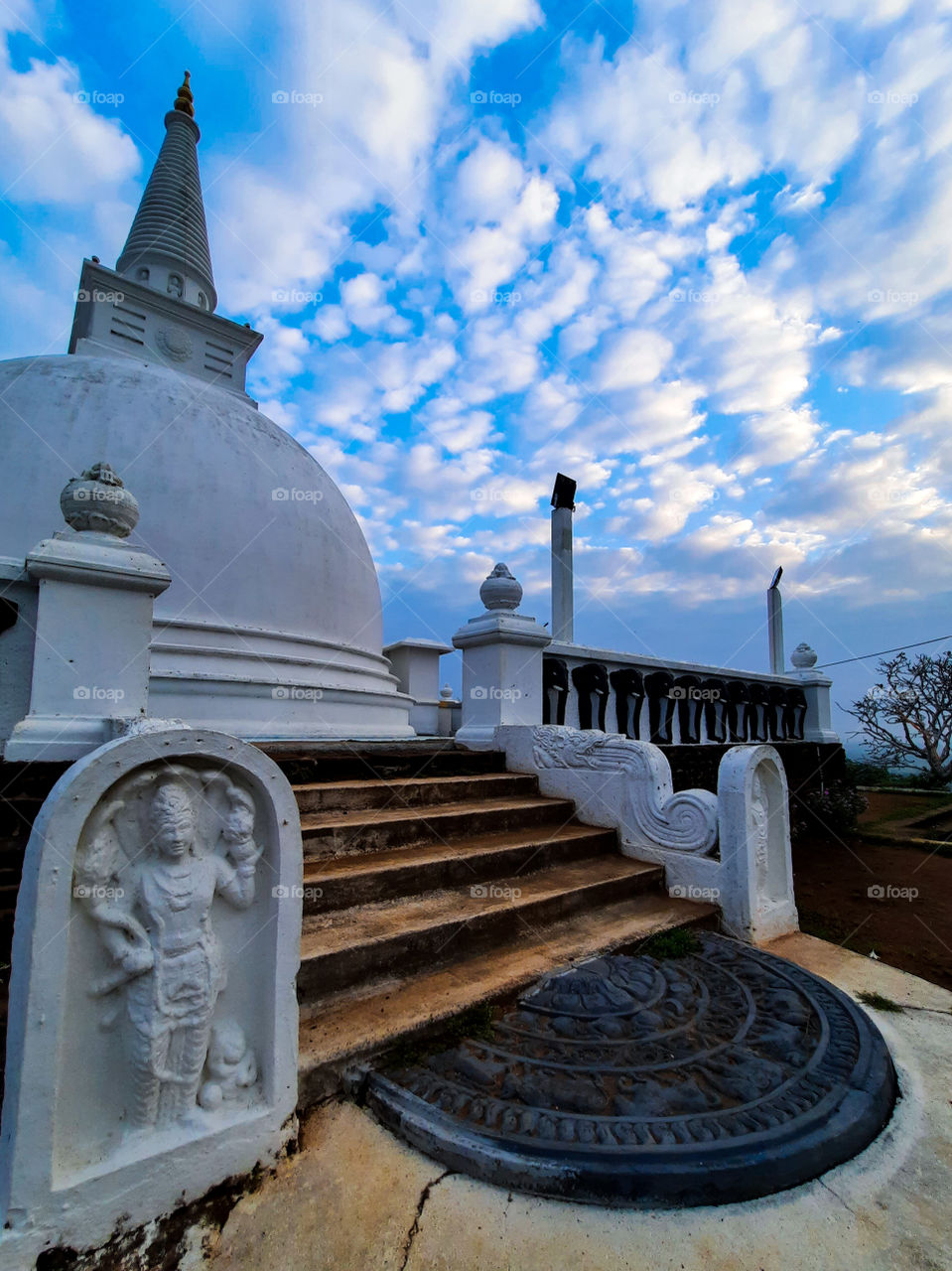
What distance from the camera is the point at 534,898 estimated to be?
3.11 meters

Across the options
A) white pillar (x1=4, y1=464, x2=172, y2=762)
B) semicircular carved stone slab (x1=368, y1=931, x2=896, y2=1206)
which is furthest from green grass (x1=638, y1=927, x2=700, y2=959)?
white pillar (x1=4, y1=464, x2=172, y2=762)

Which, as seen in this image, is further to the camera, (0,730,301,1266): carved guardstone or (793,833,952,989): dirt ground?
(793,833,952,989): dirt ground

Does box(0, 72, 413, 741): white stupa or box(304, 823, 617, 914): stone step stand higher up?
box(0, 72, 413, 741): white stupa

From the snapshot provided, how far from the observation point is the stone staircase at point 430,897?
7.49ft

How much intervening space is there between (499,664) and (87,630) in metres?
3.14

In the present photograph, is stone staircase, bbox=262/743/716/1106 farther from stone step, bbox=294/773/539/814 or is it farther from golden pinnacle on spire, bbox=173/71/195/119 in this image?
golden pinnacle on spire, bbox=173/71/195/119

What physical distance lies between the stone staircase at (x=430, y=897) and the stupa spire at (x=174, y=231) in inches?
346

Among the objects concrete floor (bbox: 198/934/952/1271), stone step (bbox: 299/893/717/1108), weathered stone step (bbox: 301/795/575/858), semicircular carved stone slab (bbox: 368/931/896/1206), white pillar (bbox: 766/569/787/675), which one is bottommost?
concrete floor (bbox: 198/934/952/1271)

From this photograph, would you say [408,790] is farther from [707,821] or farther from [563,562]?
[563,562]

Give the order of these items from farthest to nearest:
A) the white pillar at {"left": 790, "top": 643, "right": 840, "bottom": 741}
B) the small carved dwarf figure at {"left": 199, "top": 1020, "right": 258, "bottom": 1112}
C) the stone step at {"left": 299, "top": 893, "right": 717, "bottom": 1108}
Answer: the white pillar at {"left": 790, "top": 643, "right": 840, "bottom": 741}, the stone step at {"left": 299, "top": 893, "right": 717, "bottom": 1108}, the small carved dwarf figure at {"left": 199, "top": 1020, "right": 258, "bottom": 1112}

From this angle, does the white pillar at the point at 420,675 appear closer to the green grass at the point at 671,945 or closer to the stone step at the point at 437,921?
the stone step at the point at 437,921

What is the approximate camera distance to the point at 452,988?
247 centimetres

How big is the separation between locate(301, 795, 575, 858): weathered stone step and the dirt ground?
6.80 feet

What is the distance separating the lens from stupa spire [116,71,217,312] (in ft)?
30.1
